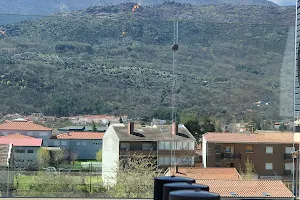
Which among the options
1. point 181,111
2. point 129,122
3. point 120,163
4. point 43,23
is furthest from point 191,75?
point 43,23

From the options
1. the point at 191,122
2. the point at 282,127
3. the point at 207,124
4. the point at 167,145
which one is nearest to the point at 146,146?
the point at 167,145

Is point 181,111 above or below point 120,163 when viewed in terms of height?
above

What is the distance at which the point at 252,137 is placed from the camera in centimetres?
450

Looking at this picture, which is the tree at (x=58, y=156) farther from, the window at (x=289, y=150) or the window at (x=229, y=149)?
the window at (x=289, y=150)

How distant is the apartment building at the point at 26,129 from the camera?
14.2ft

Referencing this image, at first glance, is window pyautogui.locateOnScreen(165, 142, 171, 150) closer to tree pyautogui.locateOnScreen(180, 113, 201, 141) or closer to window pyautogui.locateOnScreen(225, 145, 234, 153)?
tree pyautogui.locateOnScreen(180, 113, 201, 141)

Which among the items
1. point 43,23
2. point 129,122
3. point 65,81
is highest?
point 43,23

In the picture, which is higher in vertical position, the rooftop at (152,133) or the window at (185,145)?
the rooftop at (152,133)

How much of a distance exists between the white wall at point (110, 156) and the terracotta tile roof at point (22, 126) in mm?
481

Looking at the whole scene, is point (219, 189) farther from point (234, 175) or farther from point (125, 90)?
point (125, 90)

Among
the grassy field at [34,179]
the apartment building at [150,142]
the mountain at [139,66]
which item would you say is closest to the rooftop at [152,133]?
the apartment building at [150,142]

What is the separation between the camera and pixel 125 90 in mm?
4477

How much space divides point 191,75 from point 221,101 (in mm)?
340

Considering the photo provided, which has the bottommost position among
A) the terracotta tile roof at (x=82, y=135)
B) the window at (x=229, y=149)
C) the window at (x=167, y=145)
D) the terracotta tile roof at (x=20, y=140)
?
the window at (x=229, y=149)
